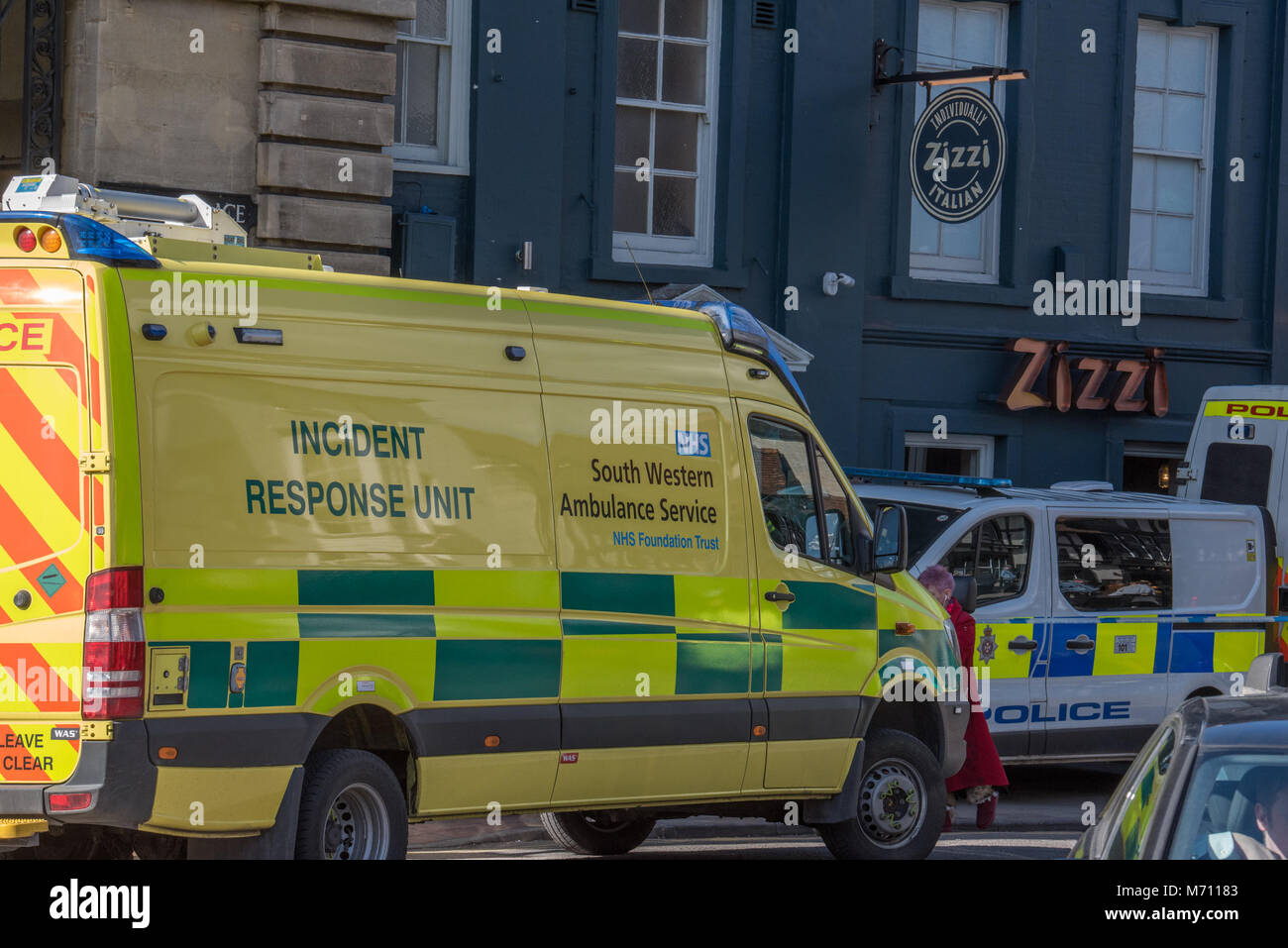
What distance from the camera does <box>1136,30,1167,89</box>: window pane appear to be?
1842 centimetres

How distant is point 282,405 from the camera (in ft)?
23.0

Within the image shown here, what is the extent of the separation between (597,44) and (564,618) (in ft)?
29.1

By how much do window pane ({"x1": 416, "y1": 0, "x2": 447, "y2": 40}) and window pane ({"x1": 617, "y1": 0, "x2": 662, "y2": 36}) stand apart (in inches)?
65.9

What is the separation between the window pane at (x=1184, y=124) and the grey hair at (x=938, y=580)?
9.40 m

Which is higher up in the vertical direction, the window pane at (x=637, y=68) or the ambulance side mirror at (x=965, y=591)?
the window pane at (x=637, y=68)

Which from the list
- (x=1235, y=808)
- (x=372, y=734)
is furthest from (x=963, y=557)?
(x=1235, y=808)

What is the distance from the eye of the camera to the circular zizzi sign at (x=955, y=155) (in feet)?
51.5

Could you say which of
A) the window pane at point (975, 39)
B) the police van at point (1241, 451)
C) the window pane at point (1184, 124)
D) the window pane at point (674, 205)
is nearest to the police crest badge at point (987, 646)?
the police van at point (1241, 451)

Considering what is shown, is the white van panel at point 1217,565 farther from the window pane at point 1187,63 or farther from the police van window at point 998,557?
the window pane at point 1187,63

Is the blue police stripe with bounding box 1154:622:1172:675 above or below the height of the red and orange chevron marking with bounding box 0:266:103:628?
below

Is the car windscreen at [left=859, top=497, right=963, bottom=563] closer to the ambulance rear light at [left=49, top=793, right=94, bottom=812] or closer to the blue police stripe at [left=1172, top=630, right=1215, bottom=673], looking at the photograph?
the blue police stripe at [left=1172, top=630, right=1215, bottom=673]

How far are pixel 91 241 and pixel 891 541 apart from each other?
4.32m

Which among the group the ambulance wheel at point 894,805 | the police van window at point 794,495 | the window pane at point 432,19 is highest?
the window pane at point 432,19

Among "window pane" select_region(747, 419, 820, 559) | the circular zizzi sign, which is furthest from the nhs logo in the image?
the circular zizzi sign
